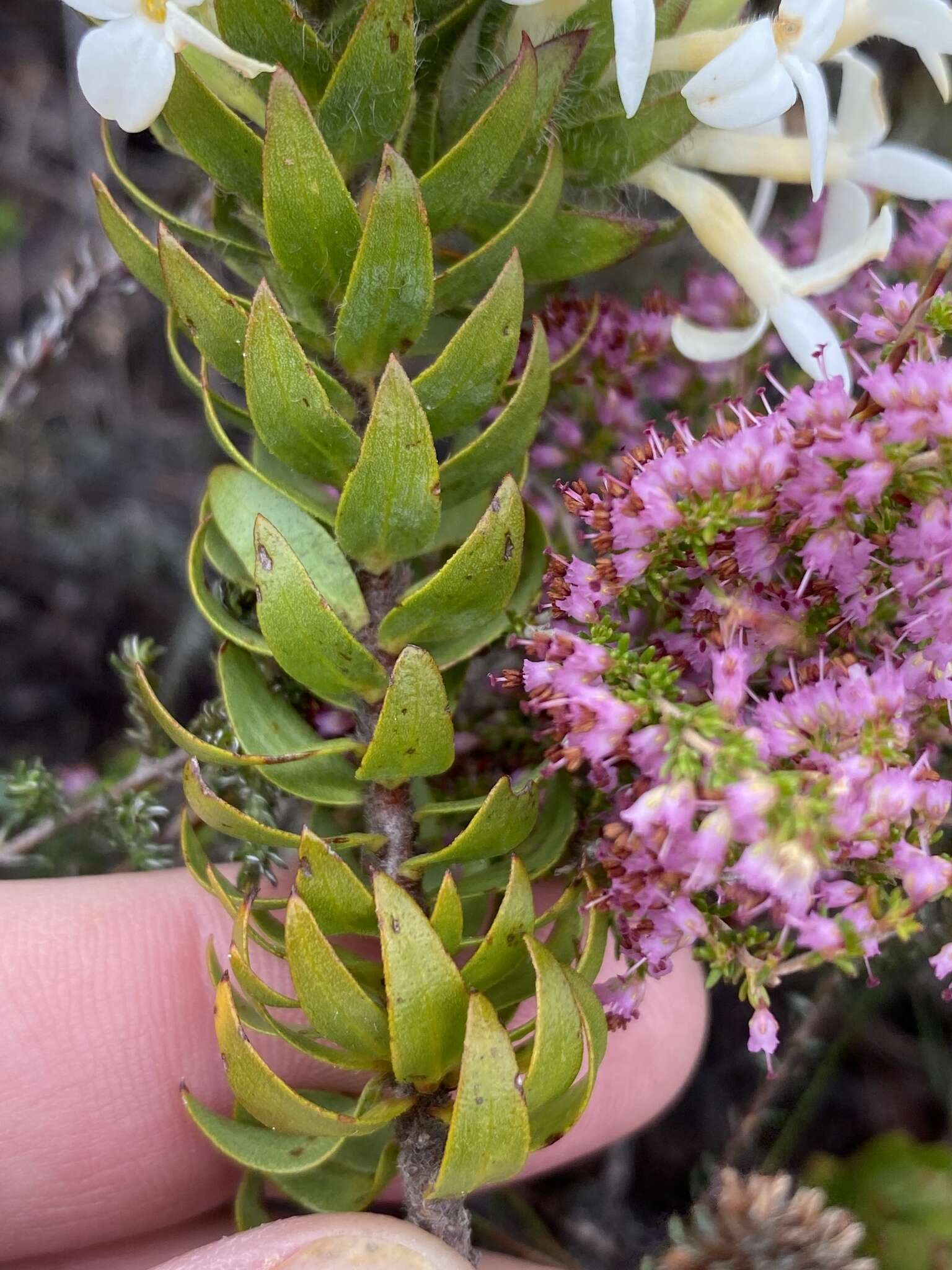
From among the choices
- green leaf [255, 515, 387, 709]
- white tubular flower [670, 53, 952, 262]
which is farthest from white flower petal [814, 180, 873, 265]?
green leaf [255, 515, 387, 709]

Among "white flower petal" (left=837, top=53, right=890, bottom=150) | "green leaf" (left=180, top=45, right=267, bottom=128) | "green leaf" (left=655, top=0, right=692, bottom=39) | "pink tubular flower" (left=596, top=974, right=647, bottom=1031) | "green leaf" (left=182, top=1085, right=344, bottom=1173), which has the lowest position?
"pink tubular flower" (left=596, top=974, right=647, bottom=1031)

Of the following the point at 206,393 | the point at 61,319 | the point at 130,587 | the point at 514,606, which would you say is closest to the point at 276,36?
the point at 206,393

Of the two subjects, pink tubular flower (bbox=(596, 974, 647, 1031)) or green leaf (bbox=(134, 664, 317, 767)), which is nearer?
green leaf (bbox=(134, 664, 317, 767))

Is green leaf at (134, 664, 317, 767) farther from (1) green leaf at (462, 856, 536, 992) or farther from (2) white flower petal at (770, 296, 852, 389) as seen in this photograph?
(2) white flower petal at (770, 296, 852, 389)

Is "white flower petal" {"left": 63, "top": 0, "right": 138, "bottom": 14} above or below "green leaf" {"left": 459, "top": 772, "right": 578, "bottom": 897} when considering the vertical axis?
above

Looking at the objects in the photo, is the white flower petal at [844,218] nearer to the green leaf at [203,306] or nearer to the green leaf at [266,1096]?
the green leaf at [203,306]

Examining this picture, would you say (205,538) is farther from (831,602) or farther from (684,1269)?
(684,1269)

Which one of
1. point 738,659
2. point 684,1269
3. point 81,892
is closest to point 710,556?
point 738,659

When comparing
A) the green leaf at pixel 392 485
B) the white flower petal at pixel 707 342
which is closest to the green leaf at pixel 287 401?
the green leaf at pixel 392 485
